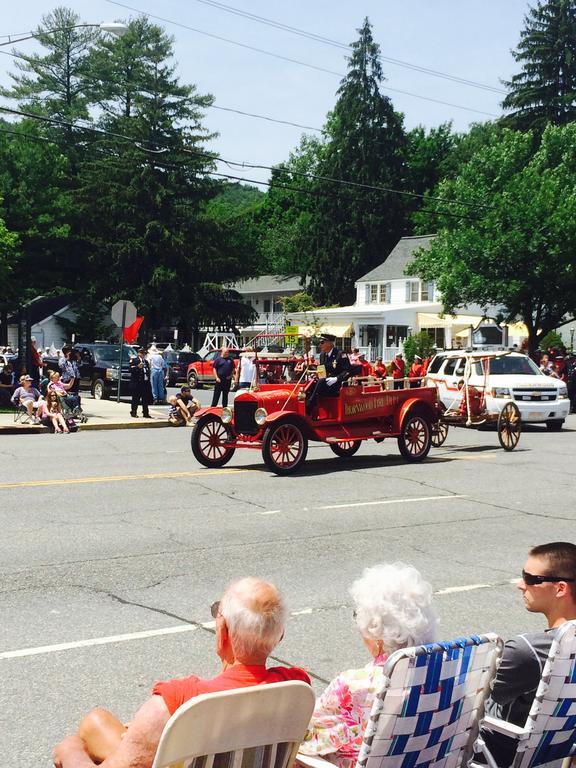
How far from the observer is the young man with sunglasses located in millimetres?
3797

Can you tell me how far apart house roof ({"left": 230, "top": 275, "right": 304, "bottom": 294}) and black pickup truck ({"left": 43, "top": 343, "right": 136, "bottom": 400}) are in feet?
164

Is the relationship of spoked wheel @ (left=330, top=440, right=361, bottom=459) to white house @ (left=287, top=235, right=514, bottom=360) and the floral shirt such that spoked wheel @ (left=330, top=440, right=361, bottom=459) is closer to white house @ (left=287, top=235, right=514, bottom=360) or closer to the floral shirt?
the floral shirt

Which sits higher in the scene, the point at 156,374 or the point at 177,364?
the point at 177,364

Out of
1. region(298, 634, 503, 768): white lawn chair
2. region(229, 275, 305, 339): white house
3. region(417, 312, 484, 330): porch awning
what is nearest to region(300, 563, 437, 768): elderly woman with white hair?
region(298, 634, 503, 768): white lawn chair

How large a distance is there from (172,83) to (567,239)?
37.2 m

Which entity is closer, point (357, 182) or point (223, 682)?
point (223, 682)

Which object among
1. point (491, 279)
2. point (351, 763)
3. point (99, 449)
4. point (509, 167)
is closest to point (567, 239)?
point (491, 279)

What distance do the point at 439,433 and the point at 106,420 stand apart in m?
9.12

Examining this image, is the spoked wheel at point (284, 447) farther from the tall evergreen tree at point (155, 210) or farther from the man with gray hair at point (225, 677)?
the tall evergreen tree at point (155, 210)

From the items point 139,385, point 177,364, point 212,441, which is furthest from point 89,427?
point 177,364

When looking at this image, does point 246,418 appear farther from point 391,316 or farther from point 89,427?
point 391,316

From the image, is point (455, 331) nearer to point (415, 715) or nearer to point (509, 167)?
point (509, 167)

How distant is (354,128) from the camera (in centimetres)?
7475

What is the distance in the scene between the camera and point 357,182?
74.8 m
